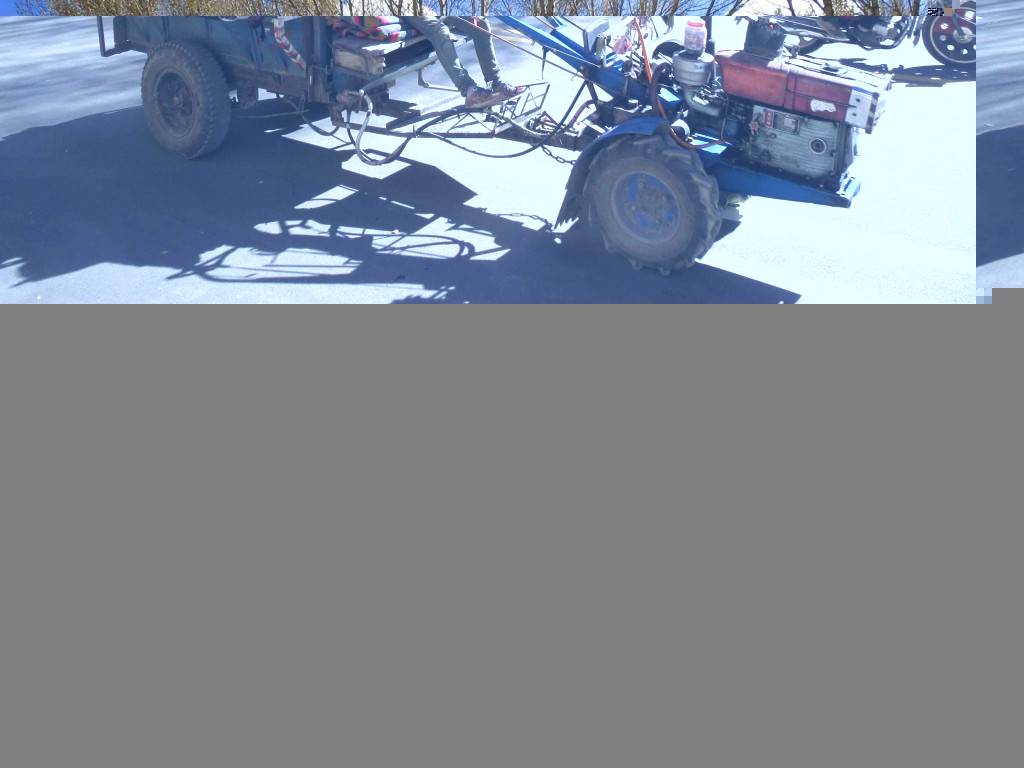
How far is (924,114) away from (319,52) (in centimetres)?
456

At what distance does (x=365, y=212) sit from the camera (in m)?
7.86

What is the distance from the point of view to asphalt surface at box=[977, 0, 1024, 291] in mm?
7617

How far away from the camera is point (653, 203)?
22.9ft

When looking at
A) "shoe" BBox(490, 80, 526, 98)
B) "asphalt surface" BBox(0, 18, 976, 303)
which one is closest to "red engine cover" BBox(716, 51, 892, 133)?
"asphalt surface" BBox(0, 18, 976, 303)

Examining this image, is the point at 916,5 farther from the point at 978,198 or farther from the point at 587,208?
the point at 587,208

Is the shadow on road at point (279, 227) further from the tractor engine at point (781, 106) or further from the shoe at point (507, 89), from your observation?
the tractor engine at point (781, 106)

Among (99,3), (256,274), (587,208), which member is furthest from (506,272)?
(99,3)

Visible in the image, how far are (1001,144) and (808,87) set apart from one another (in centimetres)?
Result: 286

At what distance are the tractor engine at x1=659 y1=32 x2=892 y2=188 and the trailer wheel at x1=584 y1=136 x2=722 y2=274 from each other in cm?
39

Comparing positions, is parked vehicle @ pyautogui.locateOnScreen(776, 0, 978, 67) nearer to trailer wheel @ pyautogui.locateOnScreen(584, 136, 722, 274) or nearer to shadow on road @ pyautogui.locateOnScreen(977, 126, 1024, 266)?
shadow on road @ pyautogui.locateOnScreen(977, 126, 1024, 266)

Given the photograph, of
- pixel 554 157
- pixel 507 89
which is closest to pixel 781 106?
pixel 554 157

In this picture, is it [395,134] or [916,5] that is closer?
[395,134]

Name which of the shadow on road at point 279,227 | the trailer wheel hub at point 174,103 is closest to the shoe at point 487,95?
the shadow on road at point 279,227

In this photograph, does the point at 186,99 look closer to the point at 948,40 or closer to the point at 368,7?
the point at 368,7
